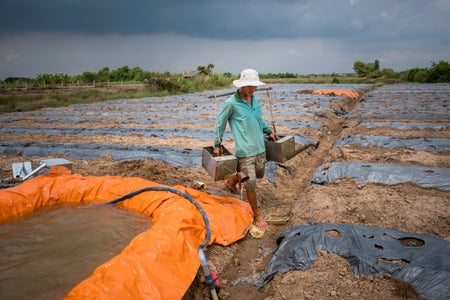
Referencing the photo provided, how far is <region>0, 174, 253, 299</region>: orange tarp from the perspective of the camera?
2096mm

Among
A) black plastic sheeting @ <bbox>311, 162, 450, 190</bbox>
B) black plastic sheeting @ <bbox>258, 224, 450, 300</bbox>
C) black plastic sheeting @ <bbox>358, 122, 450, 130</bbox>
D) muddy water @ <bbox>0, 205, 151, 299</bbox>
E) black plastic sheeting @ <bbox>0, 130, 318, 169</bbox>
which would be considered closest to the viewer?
black plastic sheeting @ <bbox>258, 224, 450, 300</bbox>

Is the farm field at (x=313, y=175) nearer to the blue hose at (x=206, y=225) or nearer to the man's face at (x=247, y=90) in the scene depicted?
the blue hose at (x=206, y=225)

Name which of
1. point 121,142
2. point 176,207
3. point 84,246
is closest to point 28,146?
point 121,142

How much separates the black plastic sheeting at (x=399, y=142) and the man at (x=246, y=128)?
378cm

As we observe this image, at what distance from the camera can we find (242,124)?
3391 millimetres

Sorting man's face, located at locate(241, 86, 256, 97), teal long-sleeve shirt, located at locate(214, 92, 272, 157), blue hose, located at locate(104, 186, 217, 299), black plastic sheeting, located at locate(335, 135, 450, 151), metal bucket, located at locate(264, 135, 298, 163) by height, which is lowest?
blue hose, located at locate(104, 186, 217, 299)

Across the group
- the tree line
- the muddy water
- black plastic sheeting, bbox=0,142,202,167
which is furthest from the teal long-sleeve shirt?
the tree line

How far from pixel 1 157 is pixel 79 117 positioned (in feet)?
17.6

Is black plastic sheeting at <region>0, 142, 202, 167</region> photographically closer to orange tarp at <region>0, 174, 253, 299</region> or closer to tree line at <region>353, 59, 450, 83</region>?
orange tarp at <region>0, 174, 253, 299</region>

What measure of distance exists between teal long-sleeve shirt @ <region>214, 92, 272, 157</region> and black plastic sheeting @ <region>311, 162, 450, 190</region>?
163cm

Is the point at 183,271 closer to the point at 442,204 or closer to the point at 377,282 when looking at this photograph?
the point at 377,282

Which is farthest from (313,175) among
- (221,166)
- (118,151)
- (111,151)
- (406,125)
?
(406,125)

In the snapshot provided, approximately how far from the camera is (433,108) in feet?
34.7

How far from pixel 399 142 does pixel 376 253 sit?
4.64m
